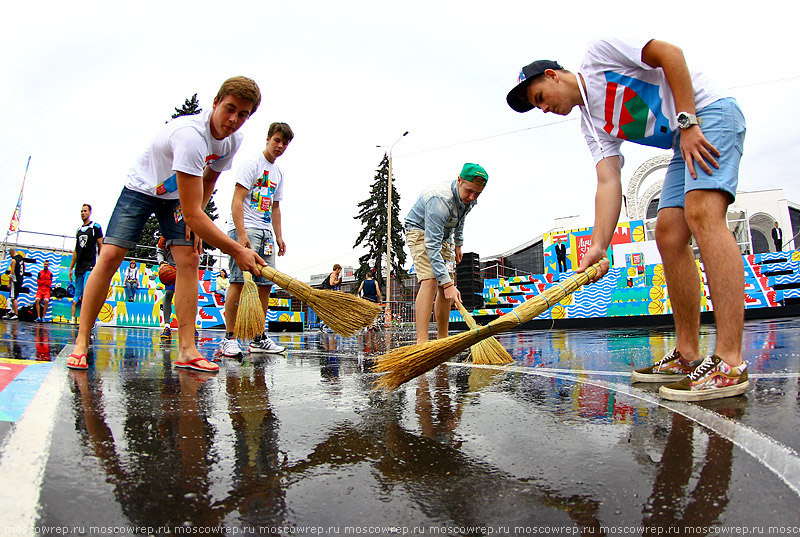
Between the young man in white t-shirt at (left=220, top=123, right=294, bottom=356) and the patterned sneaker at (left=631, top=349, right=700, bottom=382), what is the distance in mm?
3291

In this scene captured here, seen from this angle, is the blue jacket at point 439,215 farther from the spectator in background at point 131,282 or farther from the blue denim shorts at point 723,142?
the spectator in background at point 131,282

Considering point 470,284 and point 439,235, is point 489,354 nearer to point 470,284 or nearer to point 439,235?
point 439,235

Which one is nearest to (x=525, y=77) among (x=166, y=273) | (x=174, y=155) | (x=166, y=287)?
(x=174, y=155)

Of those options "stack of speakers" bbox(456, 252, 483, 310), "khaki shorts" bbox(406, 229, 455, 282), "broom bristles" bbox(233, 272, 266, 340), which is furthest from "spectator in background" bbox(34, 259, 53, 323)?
"khaki shorts" bbox(406, 229, 455, 282)

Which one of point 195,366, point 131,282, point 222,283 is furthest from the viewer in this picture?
point 131,282

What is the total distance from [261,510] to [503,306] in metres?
16.3

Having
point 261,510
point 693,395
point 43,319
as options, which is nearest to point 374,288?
point 43,319

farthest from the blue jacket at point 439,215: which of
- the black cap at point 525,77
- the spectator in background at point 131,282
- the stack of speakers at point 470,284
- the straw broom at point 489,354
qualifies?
the stack of speakers at point 470,284

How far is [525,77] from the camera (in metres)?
2.88

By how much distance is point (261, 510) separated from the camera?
43.2 inches

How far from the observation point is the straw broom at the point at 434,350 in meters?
2.36

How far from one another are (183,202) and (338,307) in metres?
1.23

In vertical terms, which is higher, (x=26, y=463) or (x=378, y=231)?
(x=378, y=231)

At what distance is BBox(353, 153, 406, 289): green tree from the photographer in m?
35.3
